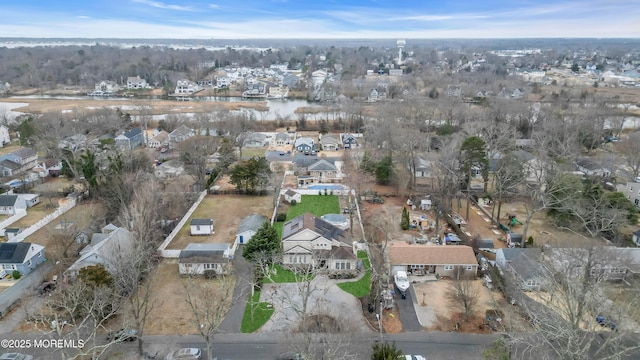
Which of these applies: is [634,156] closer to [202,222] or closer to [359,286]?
[359,286]

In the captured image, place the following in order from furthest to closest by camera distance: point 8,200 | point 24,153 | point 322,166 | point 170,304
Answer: point 24,153
point 322,166
point 8,200
point 170,304

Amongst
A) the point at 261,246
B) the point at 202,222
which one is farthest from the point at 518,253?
the point at 202,222

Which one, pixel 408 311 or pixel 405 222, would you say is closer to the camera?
pixel 408 311

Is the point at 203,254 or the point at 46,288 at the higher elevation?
the point at 203,254

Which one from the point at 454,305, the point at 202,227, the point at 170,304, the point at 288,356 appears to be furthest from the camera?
the point at 202,227

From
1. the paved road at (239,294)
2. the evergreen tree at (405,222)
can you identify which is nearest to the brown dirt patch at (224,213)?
the paved road at (239,294)

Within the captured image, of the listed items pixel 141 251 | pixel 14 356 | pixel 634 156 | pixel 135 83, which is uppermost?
pixel 135 83

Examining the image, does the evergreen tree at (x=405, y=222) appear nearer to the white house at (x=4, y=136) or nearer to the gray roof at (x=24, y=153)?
the gray roof at (x=24, y=153)

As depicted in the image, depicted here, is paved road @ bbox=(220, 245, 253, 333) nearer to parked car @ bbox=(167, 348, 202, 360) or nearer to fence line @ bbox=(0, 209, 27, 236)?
parked car @ bbox=(167, 348, 202, 360)
